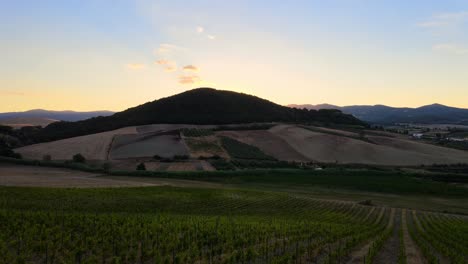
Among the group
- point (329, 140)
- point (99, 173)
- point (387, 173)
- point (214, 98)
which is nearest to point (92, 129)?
point (214, 98)

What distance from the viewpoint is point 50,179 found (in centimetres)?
7506

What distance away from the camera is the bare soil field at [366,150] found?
120m

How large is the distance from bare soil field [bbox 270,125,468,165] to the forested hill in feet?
103

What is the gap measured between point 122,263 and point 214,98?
168 metres

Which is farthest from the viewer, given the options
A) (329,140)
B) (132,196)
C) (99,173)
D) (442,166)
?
(329,140)

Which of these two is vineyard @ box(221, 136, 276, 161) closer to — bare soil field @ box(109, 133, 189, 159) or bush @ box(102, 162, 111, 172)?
bare soil field @ box(109, 133, 189, 159)

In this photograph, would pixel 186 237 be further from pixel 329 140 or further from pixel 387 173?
pixel 329 140

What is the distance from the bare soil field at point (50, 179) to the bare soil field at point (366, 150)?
63.3m

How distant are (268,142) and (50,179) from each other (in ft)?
250

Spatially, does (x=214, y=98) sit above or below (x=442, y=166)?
above

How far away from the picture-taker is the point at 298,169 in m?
104

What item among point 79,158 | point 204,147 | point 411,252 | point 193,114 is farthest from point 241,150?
point 411,252

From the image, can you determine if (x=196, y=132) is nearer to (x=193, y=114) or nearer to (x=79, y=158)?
(x=193, y=114)

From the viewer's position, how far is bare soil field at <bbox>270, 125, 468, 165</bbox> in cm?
11956
